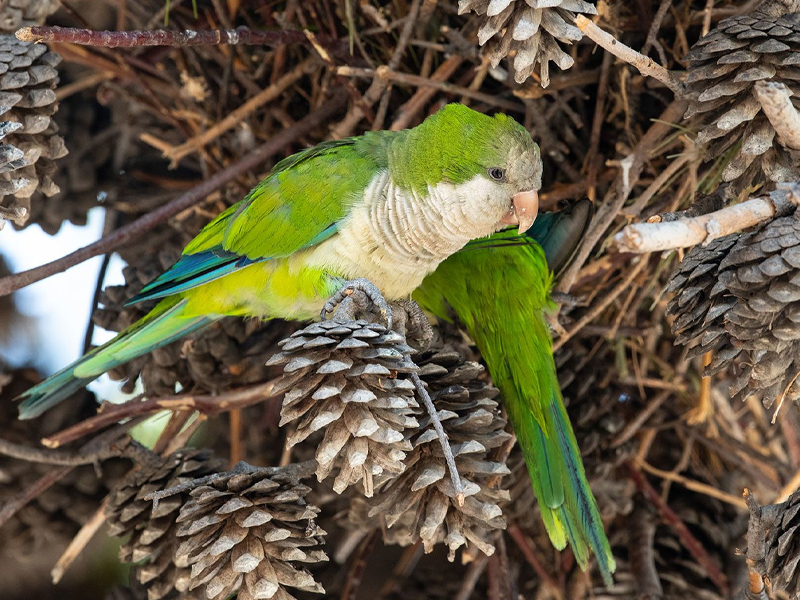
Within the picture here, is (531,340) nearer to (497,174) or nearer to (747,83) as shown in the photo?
(497,174)

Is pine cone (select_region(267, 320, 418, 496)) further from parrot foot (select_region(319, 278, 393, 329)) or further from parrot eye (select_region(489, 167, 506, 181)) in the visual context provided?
parrot eye (select_region(489, 167, 506, 181))

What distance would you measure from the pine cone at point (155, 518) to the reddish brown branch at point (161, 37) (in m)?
0.74

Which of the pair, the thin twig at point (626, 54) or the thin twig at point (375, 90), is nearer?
the thin twig at point (626, 54)

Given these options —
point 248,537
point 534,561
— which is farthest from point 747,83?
point 534,561

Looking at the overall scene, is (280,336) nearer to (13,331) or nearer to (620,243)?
(13,331)

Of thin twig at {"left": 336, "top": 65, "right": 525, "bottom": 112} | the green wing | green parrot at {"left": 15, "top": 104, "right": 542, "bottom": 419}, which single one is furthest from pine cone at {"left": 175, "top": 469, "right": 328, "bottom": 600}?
thin twig at {"left": 336, "top": 65, "right": 525, "bottom": 112}

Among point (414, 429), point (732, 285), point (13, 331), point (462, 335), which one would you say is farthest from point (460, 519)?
point (13, 331)

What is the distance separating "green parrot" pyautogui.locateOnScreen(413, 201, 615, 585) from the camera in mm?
1490

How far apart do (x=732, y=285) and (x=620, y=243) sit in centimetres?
29

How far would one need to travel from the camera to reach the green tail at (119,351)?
1.79 meters

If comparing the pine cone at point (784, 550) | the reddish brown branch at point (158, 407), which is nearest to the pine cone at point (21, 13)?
the reddish brown branch at point (158, 407)

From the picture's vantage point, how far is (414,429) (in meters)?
1.24

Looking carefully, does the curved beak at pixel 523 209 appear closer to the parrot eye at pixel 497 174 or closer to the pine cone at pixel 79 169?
the parrot eye at pixel 497 174

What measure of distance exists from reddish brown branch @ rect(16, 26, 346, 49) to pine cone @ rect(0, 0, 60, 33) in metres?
0.22
